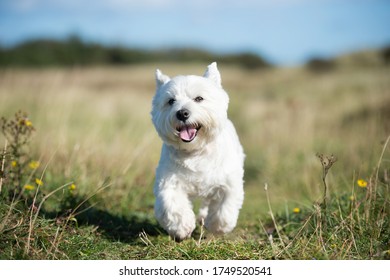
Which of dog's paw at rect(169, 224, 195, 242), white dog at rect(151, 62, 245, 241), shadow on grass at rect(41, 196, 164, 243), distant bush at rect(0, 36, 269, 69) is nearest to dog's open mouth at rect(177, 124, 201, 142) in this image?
white dog at rect(151, 62, 245, 241)

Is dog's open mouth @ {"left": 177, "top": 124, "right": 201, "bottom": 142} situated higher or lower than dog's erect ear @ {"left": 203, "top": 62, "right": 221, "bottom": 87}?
lower

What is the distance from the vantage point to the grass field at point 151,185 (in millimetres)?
4012

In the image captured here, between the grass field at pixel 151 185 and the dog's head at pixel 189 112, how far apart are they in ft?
2.76

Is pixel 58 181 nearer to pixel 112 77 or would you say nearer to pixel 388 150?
pixel 388 150

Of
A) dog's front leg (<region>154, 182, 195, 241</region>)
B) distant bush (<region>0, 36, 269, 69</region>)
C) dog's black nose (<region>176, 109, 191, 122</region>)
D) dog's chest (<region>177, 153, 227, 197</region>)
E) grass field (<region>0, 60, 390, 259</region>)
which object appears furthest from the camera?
distant bush (<region>0, 36, 269, 69</region>)

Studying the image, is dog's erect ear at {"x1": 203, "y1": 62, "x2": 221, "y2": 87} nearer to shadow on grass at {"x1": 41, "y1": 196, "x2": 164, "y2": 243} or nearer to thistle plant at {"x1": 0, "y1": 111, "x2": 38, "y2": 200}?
shadow on grass at {"x1": 41, "y1": 196, "x2": 164, "y2": 243}

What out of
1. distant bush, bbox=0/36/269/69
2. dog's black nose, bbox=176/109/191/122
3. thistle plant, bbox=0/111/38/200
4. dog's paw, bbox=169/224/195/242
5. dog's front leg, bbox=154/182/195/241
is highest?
distant bush, bbox=0/36/269/69

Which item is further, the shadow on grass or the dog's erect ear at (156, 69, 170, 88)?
the shadow on grass

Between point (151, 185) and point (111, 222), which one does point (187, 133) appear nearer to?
point (111, 222)

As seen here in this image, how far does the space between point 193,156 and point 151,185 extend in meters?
2.46

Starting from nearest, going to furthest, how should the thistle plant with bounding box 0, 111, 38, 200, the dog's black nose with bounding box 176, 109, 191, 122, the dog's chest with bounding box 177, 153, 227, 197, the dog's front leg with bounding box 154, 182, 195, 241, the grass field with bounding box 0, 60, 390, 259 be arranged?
the grass field with bounding box 0, 60, 390, 259
the dog's black nose with bounding box 176, 109, 191, 122
the dog's front leg with bounding box 154, 182, 195, 241
the dog's chest with bounding box 177, 153, 227, 197
the thistle plant with bounding box 0, 111, 38, 200

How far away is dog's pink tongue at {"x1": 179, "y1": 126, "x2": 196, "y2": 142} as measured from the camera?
4242 millimetres

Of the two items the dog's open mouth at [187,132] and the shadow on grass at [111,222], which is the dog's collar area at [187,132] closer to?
the dog's open mouth at [187,132]

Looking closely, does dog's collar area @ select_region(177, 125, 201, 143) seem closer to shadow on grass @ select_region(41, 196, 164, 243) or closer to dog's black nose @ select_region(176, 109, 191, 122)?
dog's black nose @ select_region(176, 109, 191, 122)
